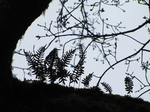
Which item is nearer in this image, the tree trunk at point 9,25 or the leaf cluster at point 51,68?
the tree trunk at point 9,25

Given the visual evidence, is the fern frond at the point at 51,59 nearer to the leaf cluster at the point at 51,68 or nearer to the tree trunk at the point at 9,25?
the leaf cluster at the point at 51,68

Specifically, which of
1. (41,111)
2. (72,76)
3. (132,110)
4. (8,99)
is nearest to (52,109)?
(41,111)

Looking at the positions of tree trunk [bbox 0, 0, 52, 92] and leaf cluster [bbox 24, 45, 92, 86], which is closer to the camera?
tree trunk [bbox 0, 0, 52, 92]

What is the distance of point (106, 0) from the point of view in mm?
3146

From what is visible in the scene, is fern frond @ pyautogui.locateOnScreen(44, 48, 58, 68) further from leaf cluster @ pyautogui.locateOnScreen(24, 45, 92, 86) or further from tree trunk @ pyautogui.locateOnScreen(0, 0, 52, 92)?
tree trunk @ pyautogui.locateOnScreen(0, 0, 52, 92)

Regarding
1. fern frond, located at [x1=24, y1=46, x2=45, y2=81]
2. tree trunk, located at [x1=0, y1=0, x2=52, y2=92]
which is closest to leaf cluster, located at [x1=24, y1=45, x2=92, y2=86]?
fern frond, located at [x1=24, y1=46, x2=45, y2=81]

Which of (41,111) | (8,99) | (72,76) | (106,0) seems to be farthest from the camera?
(106,0)

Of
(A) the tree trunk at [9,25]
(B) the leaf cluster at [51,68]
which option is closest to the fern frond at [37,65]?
(B) the leaf cluster at [51,68]

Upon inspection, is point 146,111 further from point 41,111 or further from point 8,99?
point 8,99

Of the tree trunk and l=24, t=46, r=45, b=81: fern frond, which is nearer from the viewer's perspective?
the tree trunk

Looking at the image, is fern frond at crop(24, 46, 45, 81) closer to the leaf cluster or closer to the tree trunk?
the leaf cluster

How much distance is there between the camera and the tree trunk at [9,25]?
0.94m

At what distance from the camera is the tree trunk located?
3.09 ft

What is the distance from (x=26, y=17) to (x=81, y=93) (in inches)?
30.7
